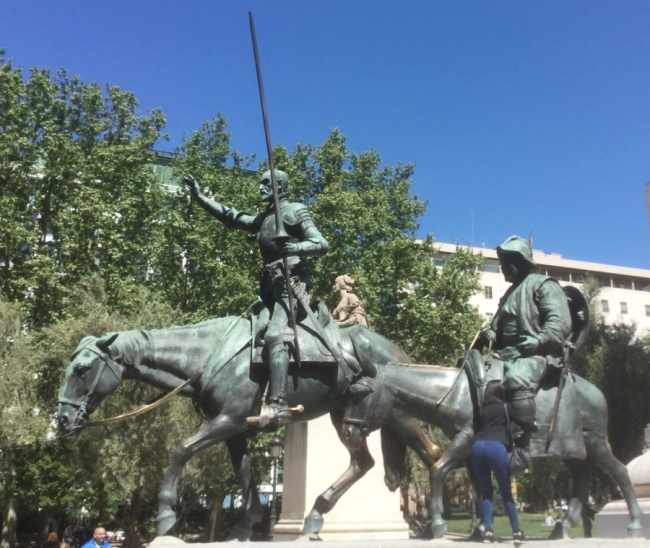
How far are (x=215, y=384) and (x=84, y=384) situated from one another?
130 cm

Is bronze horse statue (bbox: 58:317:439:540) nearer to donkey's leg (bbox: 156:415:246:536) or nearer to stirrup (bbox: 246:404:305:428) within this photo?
donkey's leg (bbox: 156:415:246:536)

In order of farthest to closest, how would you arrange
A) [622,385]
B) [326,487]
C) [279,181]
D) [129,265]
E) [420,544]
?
[622,385] < [129,265] < [326,487] < [279,181] < [420,544]

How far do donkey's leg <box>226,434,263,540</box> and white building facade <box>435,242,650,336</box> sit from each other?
224 ft

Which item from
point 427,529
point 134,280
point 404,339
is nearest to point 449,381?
point 427,529

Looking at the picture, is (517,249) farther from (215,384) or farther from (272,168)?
(215,384)

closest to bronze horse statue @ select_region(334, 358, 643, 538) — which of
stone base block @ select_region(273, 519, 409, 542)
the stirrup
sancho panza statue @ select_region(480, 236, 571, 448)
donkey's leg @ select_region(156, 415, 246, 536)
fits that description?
sancho panza statue @ select_region(480, 236, 571, 448)

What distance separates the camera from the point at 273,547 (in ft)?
20.8

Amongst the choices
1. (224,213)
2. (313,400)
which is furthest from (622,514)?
(224,213)

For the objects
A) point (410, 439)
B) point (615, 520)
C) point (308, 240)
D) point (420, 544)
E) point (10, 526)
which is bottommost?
point (10, 526)

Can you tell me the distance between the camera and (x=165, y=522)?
6945 millimetres

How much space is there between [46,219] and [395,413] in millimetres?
26262

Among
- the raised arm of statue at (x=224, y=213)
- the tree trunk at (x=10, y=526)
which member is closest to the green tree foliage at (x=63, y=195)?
the tree trunk at (x=10, y=526)

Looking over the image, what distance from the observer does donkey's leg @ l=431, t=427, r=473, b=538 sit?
7.33 meters

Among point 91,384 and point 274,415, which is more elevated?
point 91,384
